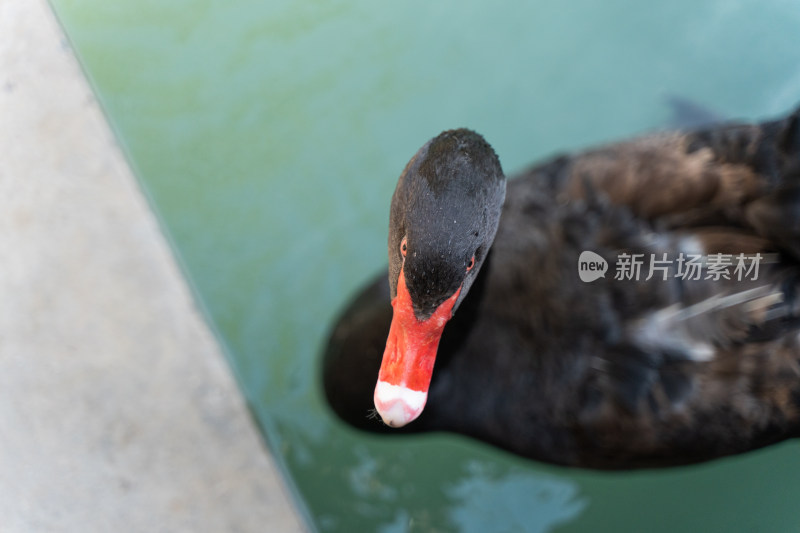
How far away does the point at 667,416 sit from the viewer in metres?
1.58

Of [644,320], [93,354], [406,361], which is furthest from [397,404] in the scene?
[93,354]

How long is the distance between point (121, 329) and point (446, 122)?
1349 millimetres

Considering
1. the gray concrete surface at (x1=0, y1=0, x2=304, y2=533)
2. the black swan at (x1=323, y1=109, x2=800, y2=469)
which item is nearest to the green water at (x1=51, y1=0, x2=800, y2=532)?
the gray concrete surface at (x1=0, y1=0, x2=304, y2=533)

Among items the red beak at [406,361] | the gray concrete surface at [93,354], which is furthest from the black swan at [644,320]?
the gray concrete surface at [93,354]

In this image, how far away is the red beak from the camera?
1.16 m

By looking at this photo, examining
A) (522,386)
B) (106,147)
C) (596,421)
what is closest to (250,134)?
(106,147)

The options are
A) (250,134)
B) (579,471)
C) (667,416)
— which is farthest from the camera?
(250,134)

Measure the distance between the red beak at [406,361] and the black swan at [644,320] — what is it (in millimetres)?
277

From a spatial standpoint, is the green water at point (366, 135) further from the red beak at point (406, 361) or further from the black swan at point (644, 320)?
the red beak at point (406, 361)

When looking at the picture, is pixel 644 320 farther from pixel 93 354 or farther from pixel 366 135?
pixel 93 354

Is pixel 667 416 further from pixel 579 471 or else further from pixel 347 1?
pixel 347 1

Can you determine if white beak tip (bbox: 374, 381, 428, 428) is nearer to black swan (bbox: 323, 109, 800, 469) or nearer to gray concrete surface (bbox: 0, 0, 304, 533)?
black swan (bbox: 323, 109, 800, 469)

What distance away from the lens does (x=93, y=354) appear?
1.97 m

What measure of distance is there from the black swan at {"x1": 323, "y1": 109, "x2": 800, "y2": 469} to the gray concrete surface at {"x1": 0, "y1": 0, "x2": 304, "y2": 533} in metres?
0.51
